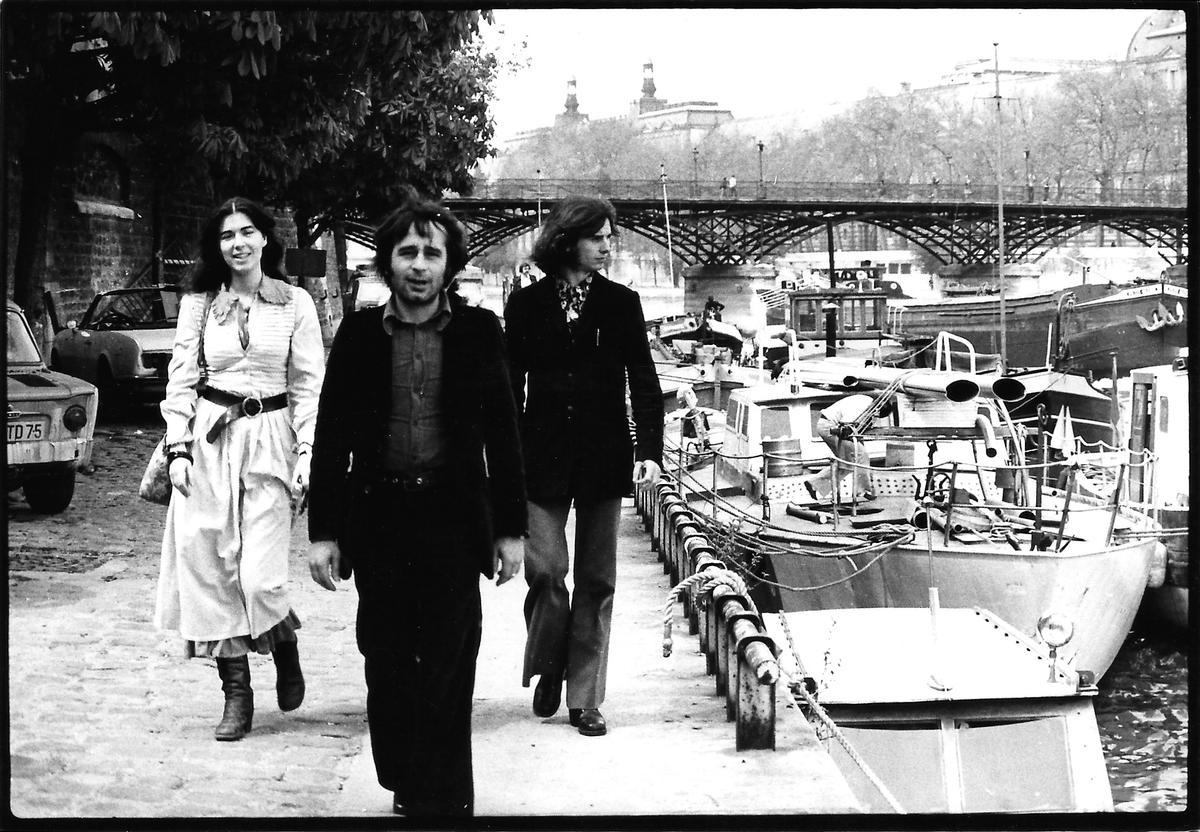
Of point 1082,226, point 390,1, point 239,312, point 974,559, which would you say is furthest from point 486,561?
point 974,559

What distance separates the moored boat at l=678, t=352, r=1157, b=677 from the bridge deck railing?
1.53 m

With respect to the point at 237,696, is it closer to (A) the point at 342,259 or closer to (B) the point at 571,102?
(B) the point at 571,102

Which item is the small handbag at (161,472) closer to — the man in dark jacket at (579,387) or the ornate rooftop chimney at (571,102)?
the man in dark jacket at (579,387)

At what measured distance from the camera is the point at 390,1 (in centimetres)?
407

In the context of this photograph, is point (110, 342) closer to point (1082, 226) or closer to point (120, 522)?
point (120, 522)

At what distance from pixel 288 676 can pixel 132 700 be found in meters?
0.56

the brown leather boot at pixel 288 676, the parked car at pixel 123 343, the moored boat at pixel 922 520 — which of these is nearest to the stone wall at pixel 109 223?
the parked car at pixel 123 343

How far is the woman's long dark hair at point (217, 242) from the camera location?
15.2 ft

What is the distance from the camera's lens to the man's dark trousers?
4.11 m

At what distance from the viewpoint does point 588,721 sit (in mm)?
4828

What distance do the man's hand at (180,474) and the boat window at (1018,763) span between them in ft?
12.2

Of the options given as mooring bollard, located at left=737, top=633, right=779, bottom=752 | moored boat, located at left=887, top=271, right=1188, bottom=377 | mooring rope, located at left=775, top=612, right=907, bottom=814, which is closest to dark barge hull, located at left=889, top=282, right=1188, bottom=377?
moored boat, located at left=887, top=271, right=1188, bottom=377

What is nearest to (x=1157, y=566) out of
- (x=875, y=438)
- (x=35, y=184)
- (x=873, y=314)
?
(x=875, y=438)

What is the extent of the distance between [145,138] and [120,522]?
8.00 feet
